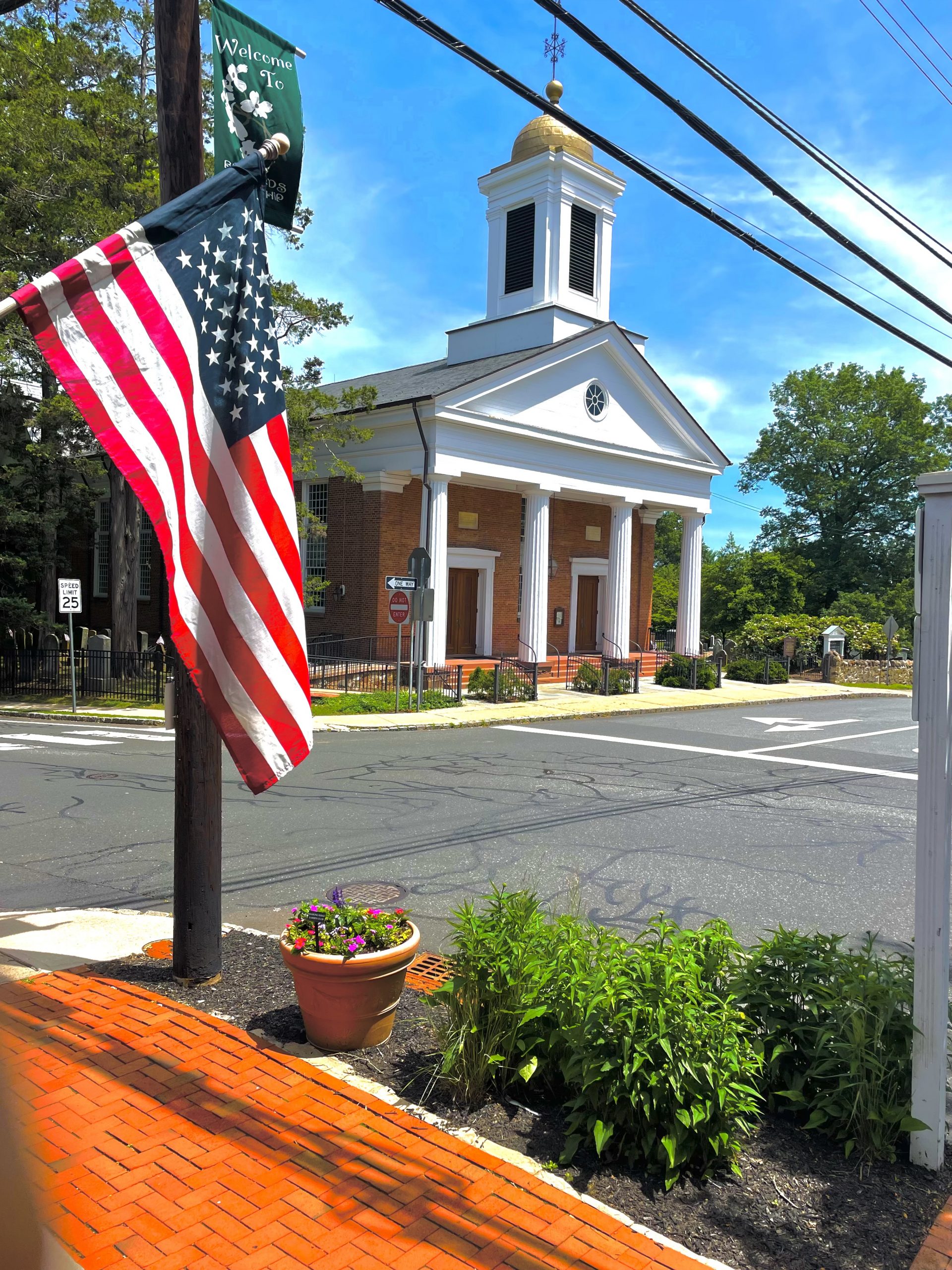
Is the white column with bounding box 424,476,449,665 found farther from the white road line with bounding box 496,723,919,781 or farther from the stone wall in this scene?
the stone wall

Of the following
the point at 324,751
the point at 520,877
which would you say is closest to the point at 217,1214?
the point at 520,877

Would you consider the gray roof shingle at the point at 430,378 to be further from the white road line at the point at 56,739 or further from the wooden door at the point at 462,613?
the white road line at the point at 56,739

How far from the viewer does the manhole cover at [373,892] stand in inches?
251

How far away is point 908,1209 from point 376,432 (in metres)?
25.0

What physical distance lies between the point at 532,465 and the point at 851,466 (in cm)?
4042

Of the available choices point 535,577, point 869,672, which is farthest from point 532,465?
point 869,672

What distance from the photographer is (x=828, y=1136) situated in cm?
374

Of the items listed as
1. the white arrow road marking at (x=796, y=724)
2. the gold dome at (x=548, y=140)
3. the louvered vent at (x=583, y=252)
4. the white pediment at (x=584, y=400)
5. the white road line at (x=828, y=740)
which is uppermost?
the gold dome at (x=548, y=140)

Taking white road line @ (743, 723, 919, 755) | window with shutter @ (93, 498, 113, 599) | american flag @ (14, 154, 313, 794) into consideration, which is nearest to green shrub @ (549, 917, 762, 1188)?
american flag @ (14, 154, 313, 794)

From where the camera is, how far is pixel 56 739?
15.8m

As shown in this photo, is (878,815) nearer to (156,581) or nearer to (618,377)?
(618,377)

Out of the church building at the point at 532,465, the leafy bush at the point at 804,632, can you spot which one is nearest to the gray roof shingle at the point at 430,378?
the church building at the point at 532,465

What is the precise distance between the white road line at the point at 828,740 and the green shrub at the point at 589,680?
26.7 feet

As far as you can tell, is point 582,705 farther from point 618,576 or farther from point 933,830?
point 933,830
